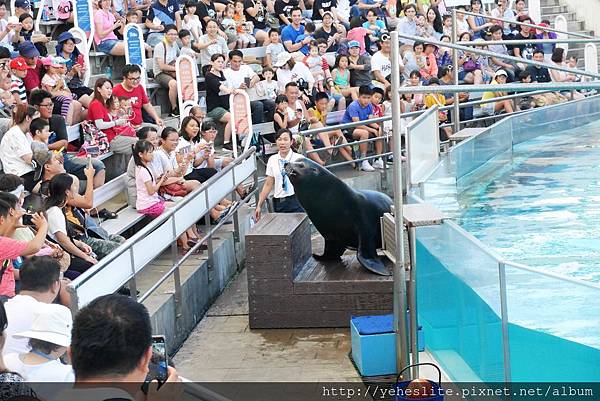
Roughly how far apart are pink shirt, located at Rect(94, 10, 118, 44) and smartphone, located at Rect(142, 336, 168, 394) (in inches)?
409

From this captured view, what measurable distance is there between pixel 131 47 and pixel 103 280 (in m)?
7.37

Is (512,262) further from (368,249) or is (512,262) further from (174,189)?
(174,189)

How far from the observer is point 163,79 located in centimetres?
1481

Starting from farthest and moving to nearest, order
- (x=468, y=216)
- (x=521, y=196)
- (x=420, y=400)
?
(x=521, y=196)
(x=468, y=216)
(x=420, y=400)

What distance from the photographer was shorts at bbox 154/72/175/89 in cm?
1480

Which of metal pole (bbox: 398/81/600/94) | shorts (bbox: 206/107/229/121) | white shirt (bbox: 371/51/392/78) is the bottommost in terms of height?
shorts (bbox: 206/107/229/121)

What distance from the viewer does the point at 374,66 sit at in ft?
56.4

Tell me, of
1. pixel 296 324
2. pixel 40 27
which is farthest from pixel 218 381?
pixel 40 27

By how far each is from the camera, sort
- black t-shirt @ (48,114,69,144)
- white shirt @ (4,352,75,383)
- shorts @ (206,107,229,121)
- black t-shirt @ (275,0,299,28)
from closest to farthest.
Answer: white shirt @ (4,352,75,383)
black t-shirt @ (48,114,69,144)
shorts @ (206,107,229,121)
black t-shirt @ (275,0,299,28)

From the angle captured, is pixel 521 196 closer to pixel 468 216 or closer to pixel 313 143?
pixel 468 216

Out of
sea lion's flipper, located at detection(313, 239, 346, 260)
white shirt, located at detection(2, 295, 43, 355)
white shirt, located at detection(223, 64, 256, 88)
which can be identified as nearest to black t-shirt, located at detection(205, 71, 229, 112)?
white shirt, located at detection(223, 64, 256, 88)

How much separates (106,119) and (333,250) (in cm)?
301

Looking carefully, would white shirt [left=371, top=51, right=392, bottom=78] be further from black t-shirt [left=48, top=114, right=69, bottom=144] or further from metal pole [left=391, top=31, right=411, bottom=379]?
metal pole [left=391, top=31, right=411, bottom=379]

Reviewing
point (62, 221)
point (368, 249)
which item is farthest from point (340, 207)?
point (62, 221)
